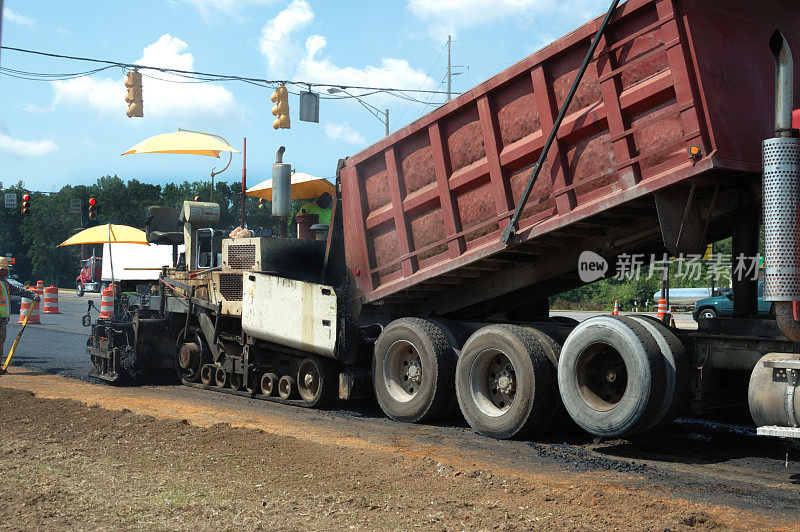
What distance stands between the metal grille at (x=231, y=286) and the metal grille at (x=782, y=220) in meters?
6.34

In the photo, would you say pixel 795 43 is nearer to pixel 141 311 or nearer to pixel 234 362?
pixel 234 362

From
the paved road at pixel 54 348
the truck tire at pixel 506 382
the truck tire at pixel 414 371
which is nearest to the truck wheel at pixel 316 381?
the truck tire at pixel 414 371

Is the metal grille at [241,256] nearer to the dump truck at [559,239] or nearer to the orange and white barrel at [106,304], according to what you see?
the dump truck at [559,239]

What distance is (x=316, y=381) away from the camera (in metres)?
9.51

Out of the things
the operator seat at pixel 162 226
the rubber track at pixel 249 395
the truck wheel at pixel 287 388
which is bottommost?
the rubber track at pixel 249 395

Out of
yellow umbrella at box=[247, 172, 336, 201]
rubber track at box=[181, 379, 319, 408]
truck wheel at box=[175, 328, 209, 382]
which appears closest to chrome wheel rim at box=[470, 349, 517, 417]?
rubber track at box=[181, 379, 319, 408]

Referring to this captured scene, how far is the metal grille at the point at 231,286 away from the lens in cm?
1030

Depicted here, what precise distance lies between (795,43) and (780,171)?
1910 mm

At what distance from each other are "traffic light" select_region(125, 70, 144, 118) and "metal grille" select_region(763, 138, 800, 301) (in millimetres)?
17393

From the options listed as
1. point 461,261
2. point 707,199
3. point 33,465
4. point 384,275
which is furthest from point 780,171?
point 33,465

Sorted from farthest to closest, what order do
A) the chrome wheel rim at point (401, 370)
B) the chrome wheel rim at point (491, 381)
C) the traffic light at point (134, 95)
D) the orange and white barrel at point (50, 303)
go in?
the orange and white barrel at point (50, 303)
the traffic light at point (134, 95)
the chrome wheel rim at point (401, 370)
the chrome wheel rim at point (491, 381)

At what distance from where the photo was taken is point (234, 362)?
10.4m

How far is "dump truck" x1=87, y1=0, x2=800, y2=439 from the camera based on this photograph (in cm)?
618

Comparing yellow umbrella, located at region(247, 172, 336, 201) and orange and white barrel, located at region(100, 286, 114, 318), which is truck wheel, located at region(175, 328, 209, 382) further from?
orange and white barrel, located at region(100, 286, 114, 318)
